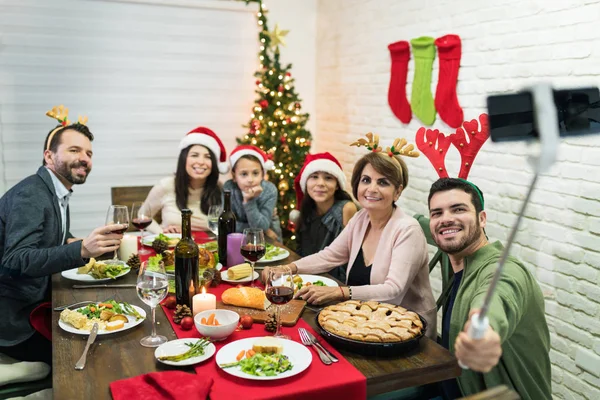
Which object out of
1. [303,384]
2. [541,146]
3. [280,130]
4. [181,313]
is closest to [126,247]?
[181,313]

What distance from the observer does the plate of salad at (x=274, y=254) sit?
7.83 ft

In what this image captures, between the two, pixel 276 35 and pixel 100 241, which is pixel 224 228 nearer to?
pixel 100 241

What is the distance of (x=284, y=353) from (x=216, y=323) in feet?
0.80

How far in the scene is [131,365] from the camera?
1.41 m

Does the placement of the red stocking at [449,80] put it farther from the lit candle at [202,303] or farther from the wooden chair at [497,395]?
the wooden chair at [497,395]

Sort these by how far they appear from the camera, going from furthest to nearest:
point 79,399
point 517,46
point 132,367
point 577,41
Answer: point 517,46, point 577,41, point 132,367, point 79,399

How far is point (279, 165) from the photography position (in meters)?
4.33

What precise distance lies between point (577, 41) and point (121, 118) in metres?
3.44

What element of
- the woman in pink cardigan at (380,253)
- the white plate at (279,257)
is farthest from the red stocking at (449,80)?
the white plate at (279,257)

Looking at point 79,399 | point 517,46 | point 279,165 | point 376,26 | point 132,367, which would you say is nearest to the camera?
point 79,399

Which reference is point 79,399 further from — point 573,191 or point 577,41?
point 577,41

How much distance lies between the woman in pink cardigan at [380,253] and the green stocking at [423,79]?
1.17m

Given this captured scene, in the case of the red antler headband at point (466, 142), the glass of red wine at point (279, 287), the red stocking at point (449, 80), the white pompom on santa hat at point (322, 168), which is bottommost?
the glass of red wine at point (279, 287)

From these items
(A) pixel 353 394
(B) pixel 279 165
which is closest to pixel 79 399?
(A) pixel 353 394
